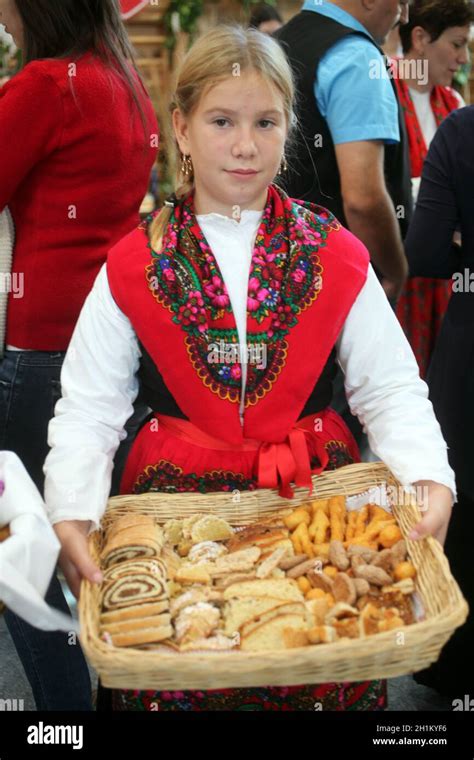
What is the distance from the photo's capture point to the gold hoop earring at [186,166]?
65.8 inches

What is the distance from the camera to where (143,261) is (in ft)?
5.24

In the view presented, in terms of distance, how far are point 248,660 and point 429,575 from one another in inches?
12.8

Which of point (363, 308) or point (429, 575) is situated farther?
point (363, 308)

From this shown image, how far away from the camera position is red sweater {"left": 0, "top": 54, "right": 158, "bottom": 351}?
70.4 inches

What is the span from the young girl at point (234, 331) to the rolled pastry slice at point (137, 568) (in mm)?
184

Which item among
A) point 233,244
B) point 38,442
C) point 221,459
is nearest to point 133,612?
point 221,459

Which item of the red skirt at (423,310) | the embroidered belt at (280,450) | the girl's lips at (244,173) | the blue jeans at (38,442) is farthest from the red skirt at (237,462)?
the red skirt at (423,310)

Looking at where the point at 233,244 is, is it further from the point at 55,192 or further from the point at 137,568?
the point at 137,568

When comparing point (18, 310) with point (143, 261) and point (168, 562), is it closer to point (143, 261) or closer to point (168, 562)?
point (143, 261)

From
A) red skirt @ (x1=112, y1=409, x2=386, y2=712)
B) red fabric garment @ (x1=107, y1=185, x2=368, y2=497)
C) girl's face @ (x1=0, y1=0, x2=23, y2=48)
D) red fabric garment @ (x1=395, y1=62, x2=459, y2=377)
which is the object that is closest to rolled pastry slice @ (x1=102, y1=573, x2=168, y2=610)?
red skirt @ (x1=112, y1=409, x2=386, y2=712)

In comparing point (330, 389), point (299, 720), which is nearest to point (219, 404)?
point (330, 389)

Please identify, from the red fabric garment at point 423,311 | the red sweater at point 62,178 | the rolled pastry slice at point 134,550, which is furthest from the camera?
the red fabric garment at point 423,311

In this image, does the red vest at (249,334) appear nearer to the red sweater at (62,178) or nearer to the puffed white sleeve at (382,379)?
the puffed white sleeve at (382,379)

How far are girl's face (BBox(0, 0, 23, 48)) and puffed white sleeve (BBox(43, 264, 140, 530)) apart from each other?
58cm
